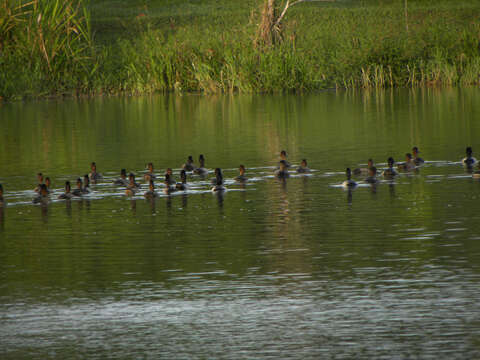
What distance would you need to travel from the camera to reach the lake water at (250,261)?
10.9m

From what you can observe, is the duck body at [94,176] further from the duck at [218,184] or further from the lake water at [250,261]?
the duck at [218,184]

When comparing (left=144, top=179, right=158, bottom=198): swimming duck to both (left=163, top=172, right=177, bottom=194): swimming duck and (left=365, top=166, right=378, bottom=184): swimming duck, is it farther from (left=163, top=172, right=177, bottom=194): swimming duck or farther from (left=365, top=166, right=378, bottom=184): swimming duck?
(left=365, top=166, right=378, bottom=184): swimming duck

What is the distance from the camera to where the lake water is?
10.9 meters

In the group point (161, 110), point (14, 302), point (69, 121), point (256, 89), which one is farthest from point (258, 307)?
point (256, 89)

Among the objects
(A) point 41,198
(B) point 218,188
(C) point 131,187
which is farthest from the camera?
(C) point 131,187

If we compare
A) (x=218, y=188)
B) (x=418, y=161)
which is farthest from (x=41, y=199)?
(x=418, y=161)

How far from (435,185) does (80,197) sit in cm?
720

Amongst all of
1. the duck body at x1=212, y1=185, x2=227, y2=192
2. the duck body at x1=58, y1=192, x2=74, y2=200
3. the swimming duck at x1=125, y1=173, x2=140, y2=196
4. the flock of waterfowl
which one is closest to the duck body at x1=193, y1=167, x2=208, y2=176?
the flock of waterfowl

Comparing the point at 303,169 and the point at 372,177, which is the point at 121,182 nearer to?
the point at 303,169

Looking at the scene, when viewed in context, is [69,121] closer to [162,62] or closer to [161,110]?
[161,110]

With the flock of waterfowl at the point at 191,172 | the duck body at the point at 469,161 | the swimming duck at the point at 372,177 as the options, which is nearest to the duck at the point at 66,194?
the flock of waterfowl at the point at 191,172

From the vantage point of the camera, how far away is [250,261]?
1433 cm

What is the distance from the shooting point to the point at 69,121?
42.4m

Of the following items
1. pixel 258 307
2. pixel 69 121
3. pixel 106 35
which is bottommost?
pixel 258 307
